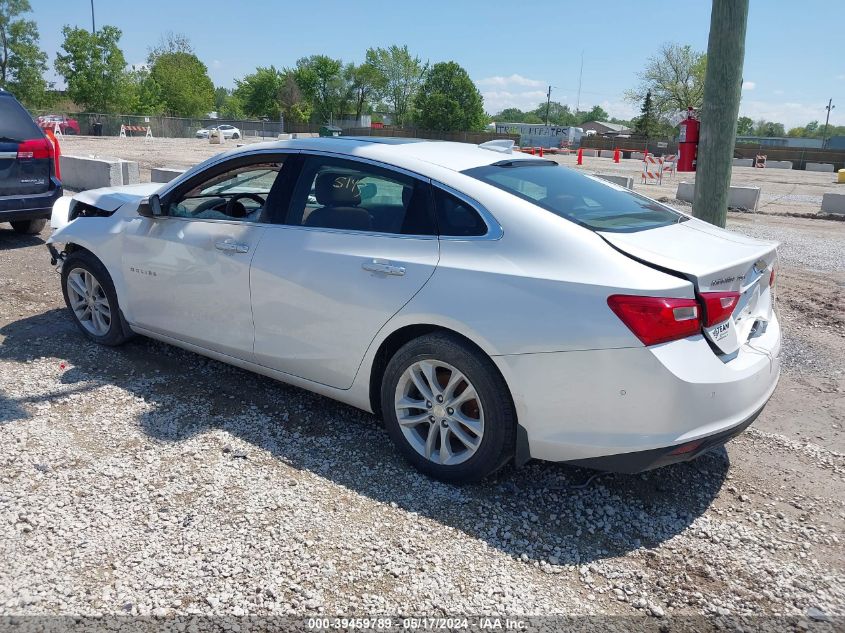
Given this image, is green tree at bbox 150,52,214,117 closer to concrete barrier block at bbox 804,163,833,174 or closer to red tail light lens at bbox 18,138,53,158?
concrete barrier block at bbox 804,163,833,174

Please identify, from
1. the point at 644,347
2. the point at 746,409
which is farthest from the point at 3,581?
the point at 746,409

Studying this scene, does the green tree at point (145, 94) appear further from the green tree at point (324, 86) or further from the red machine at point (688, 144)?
the red machine at point (688, 144)

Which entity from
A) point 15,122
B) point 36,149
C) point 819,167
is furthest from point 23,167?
point 819,167

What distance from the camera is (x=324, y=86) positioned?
113562 mm

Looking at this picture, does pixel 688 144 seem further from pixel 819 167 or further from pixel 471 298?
pixel 819 167

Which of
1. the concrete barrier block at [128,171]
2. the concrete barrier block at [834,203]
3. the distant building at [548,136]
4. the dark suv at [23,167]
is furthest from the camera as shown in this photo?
the distant building at [548,136]

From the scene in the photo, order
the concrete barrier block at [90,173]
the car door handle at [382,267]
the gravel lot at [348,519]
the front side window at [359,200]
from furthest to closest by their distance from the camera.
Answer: the concrete barrier block at [90,173] → the front side window at [359,200] → the car door handle at [382,267] → the gravel lot at [348,519]

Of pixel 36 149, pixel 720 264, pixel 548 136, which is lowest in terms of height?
pixel 720 264

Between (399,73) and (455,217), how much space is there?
113 meters

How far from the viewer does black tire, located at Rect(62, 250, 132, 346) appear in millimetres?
4953

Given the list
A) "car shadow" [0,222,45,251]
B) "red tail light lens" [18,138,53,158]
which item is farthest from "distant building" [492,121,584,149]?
"red tail light lens" [18,138,53,158]

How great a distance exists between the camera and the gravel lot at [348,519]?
2.63 m

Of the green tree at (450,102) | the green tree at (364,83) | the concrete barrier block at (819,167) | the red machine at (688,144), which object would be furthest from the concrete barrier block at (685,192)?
the green tree at (364,83)

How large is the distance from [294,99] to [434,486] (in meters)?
105
